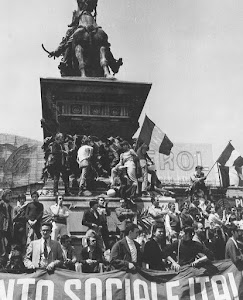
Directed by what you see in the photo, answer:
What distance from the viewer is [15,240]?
11445 millimetres

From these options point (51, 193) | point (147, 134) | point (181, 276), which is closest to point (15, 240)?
point (51, 193)

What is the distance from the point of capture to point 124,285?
6969mm

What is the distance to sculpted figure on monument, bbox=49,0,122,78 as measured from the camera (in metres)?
16.7

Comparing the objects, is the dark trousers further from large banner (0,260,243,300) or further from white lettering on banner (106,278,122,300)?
white lettering on banner (106,278,122,300)

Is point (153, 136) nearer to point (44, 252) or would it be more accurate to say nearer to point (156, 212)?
point (156, 212)

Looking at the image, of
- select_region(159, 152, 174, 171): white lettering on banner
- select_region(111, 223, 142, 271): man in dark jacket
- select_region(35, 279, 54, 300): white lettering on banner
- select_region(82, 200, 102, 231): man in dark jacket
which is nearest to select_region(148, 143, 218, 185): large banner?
select_region(159, 152, 174, 171): white lettering on banner

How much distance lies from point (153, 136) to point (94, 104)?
3691mm

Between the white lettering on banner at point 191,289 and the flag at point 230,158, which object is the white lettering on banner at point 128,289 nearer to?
the white lettering on banner at point 191,289

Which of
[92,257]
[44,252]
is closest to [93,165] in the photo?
[92,257]

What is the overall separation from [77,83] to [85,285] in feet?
29.3

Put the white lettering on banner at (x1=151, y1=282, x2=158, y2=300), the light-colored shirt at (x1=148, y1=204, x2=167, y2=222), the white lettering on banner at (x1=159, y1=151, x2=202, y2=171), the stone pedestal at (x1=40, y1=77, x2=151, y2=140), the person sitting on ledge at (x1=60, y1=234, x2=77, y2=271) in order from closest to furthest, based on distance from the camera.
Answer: the white lettering on banner at (x1=151, y1=282, x2=158, y2=300), the person sitting on ledge at (x1=60, y1=234, x2=77, y2=271), the light-colored shirt at (x1=148, y1=204, x2=167, y2=222), the stone pedestal at (x1=40, y1=77, x2=151, y2=140), the white lettering on banner at (x1=159, y1=151, x2=202, y2=171)

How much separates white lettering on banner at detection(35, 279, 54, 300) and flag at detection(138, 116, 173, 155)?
436 inches

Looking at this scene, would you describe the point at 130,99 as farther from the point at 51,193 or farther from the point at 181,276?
the point at 181,276

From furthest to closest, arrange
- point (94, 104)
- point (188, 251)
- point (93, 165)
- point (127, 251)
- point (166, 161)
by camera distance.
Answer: point (166, 161)
point (94, 104)
point (93, 165)
point (188, 251)
point (127, 251)
